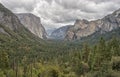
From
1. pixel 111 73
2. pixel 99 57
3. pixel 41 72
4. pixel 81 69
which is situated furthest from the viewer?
pixel 41 72

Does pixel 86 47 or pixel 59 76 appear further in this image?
pixel 86 47

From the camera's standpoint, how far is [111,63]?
338 feet

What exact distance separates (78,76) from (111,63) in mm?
24997

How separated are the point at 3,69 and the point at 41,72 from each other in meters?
21.8

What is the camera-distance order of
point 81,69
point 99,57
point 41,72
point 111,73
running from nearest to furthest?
point 111,73
point 99,57
point 81,69
point 41,72

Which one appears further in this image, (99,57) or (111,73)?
(99,57)

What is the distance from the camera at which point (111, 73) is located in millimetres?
94062

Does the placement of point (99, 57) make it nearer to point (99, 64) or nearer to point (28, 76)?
point (99, 64)

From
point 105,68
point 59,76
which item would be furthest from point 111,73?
point 59,76

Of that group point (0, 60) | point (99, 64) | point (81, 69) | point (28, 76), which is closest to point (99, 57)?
point (99, 64)

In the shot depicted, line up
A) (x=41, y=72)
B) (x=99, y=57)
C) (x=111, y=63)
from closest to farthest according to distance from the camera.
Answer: (x=111, y=63) < (x=99, y=57) < (x=41, y=72)

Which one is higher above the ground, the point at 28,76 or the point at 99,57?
the point at 99,57

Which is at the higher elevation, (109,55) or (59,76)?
(109,55)

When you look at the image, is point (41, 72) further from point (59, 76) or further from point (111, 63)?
point (111, 63)
